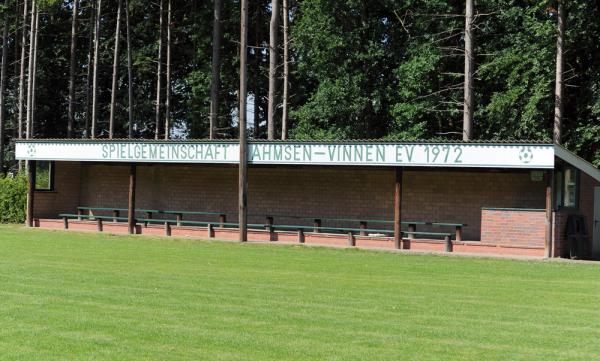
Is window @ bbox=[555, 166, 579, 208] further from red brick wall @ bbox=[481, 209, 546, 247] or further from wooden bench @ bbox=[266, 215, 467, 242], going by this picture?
wooden bench @ bbox=[266, 215, 467, 242]

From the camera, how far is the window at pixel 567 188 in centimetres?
2355

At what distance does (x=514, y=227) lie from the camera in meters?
22.9

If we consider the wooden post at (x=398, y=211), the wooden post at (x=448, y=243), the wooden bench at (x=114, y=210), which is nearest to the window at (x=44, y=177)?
the wooden bench at (x=114, y=210)

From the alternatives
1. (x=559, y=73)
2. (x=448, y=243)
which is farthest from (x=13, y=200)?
(x=559, y=73)

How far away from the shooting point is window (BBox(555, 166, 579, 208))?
77.3ft

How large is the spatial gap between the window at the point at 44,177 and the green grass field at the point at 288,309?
14.4m

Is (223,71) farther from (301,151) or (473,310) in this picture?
(473,310)

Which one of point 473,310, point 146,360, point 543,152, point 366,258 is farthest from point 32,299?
point 543,152

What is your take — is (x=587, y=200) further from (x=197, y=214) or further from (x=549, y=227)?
(x=197, y=214)

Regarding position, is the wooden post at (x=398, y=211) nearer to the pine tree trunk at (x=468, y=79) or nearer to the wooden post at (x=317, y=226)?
the wooden post at (x=317, y=226)

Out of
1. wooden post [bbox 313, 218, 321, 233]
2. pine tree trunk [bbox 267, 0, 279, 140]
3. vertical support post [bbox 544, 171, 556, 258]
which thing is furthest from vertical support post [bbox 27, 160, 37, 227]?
vertical support post [bbox 544, 171, 556, 258]

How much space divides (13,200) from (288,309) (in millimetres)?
27693

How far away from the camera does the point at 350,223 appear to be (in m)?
28.2

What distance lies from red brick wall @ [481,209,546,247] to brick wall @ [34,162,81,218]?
17603 millimetres
